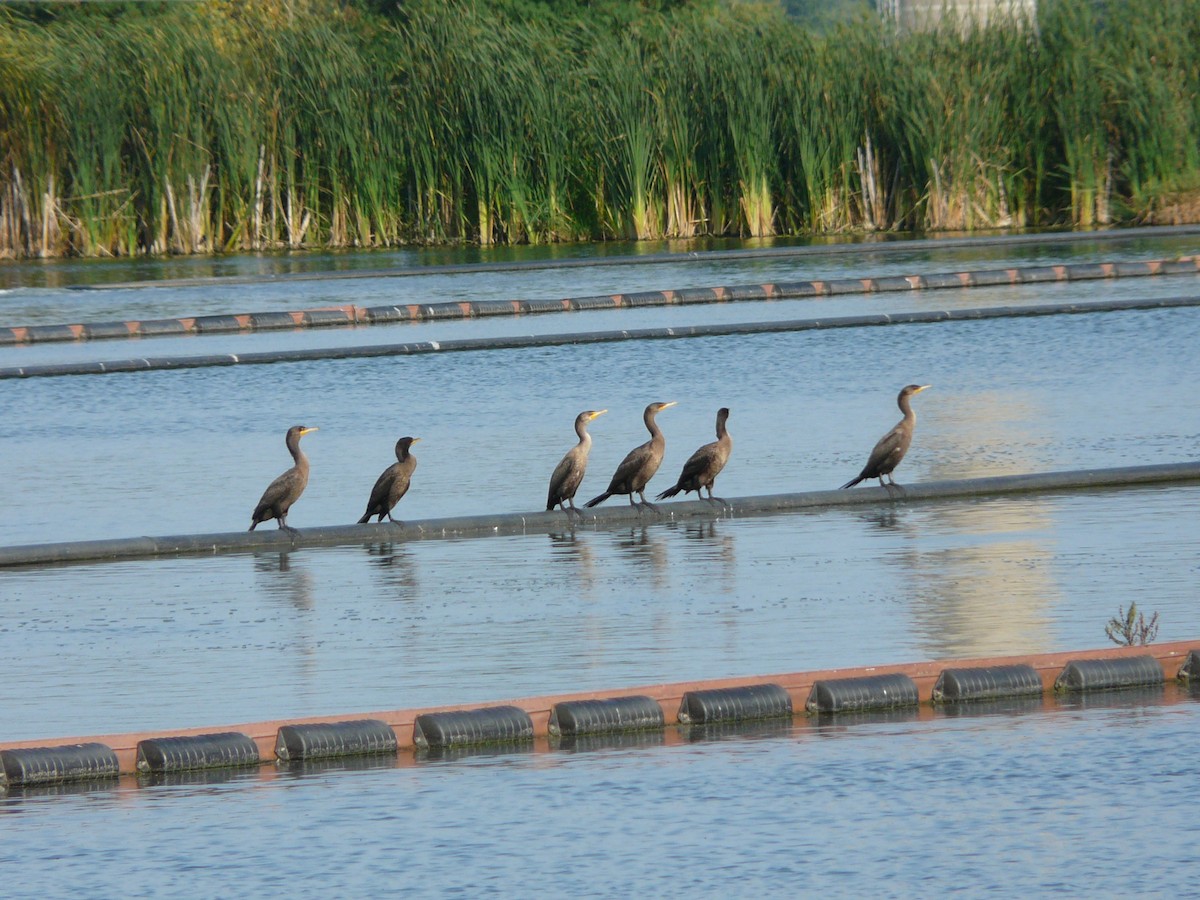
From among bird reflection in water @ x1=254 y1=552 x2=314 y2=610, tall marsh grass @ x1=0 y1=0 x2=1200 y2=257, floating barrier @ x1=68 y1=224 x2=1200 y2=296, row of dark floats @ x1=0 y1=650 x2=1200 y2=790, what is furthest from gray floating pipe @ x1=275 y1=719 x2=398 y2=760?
tall marsh grass @ x1=0 y1=0 x2=1200 y2=257

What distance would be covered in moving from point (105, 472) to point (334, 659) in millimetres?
6021

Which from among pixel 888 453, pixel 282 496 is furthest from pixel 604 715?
pixel 888 453

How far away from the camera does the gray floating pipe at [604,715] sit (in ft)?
24.3

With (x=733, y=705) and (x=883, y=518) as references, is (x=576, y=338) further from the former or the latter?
(x=733, y=705)

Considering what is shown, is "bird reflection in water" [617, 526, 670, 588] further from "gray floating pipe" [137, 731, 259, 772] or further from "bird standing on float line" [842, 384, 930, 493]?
"gray floating pipe" [137, 731, 259, 772]

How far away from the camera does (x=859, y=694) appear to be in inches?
299

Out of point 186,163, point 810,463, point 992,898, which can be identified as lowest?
point 992,898

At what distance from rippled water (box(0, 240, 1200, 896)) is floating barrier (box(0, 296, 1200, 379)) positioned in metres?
2.02

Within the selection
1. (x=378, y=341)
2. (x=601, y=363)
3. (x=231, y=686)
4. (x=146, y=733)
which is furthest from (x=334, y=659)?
(x=378, y=341)

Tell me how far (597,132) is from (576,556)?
19.3m

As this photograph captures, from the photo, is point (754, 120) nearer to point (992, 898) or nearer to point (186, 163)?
point (186, 163)

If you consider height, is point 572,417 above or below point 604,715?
above

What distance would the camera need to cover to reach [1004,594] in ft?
30.7

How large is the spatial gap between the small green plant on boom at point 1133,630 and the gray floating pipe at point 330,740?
264cm
